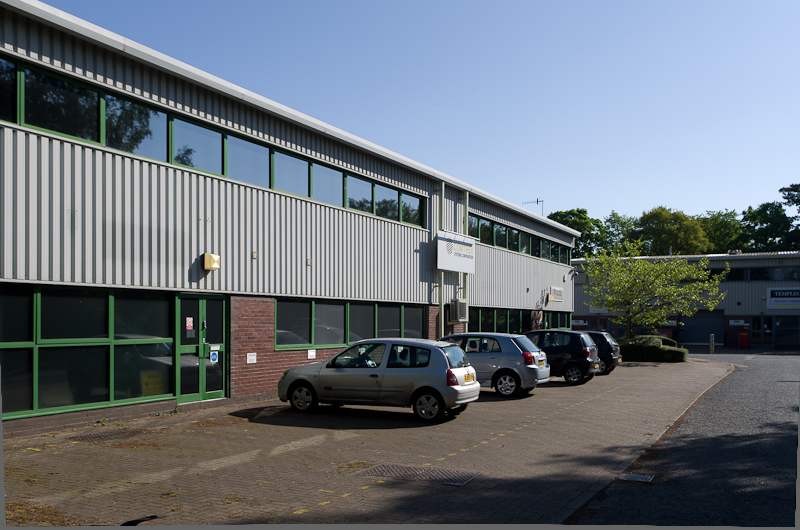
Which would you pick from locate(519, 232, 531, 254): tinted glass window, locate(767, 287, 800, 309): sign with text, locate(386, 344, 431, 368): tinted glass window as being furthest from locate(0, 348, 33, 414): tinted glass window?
locate(767, 287, 800, 309): sign with text

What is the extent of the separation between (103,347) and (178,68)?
529 cm

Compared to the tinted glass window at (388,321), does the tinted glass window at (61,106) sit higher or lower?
higher

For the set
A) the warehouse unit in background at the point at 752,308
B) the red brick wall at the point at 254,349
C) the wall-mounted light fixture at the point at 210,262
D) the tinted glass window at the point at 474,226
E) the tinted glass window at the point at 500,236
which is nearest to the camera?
the wall-mounted light fixture at the point at 210,262

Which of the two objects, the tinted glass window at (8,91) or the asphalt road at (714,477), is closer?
the asphalt road at (714,477)

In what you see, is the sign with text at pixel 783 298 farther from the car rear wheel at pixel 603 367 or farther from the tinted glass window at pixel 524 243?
the car rear wheel at pixel 603 367

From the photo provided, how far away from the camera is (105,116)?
1144 centimetres

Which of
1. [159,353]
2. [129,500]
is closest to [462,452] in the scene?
[129,500]

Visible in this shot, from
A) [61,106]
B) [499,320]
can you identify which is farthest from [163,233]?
[499,320]

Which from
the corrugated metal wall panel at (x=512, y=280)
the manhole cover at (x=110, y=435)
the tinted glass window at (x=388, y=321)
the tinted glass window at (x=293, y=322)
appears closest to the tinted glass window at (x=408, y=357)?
the tinted glass window at (x=293, y=322)

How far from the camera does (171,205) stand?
41.0ft

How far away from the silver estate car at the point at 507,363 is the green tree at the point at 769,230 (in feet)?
217

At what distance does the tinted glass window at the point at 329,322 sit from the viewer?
16578 mm

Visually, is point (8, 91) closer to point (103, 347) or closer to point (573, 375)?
point (103, 347)

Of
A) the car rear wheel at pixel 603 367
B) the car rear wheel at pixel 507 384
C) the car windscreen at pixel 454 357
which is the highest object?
the car windscreen at pixel 454 357
